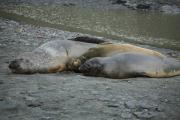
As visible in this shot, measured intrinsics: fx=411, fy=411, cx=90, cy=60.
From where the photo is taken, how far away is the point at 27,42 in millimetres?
10805

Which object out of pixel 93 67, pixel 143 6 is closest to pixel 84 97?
pixel 93 67

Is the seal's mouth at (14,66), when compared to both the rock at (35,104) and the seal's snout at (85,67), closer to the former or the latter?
the seal's snout at (85,67)

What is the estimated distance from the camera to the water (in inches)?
589

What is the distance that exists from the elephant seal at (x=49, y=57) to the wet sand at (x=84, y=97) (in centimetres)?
21

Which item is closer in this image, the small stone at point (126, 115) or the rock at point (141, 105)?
the small stone at point (126, 115)


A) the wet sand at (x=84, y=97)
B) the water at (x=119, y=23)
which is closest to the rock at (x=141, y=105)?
the wet sand at (x=84, y=97)

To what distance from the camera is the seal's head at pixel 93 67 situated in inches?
293

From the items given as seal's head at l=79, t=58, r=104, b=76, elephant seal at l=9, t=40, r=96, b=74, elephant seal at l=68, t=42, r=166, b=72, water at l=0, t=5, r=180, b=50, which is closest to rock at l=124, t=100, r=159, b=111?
seal's head at l=79, t=58, r=104, b=76

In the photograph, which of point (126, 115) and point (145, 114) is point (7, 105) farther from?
point (145, 114)

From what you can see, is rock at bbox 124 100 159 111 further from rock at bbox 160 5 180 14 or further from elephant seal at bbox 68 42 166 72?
rock at bbox 160 5 180 14

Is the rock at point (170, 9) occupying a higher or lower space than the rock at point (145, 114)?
lower

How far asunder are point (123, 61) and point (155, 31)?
9825mm

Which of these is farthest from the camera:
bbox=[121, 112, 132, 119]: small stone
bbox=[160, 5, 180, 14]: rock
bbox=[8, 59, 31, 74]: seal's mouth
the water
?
bbox=[160, 5, 180, 14]: rock

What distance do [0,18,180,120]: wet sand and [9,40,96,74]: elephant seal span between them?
0.70ft
